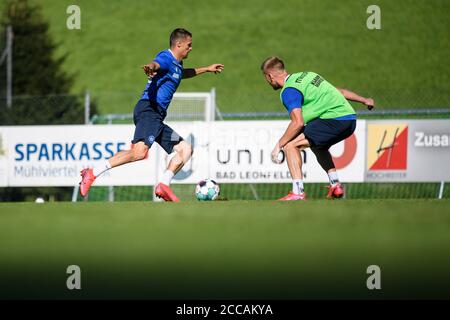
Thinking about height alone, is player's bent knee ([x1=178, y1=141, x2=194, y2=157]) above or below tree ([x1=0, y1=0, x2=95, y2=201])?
below

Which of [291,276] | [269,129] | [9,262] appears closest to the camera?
[291,276]

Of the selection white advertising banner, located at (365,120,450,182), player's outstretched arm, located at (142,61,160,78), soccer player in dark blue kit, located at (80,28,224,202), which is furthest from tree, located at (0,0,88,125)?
player's outstretched arm, located at (142,61,160,78)

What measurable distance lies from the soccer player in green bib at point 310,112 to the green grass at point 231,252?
132cm

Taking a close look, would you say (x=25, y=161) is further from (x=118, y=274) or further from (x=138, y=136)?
(x=118, y=274)

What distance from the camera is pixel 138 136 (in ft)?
32.1

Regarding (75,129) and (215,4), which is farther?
(215,4)

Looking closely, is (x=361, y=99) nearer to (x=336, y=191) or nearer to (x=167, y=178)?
(x=336, y=191)

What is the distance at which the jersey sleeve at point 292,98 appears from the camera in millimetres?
9609

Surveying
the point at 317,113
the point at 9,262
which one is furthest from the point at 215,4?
the point at 9,262

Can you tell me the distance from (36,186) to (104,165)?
608 centimetres

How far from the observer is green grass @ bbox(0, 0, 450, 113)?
115ft

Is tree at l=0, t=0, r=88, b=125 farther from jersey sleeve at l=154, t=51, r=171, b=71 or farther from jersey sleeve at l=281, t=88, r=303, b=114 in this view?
jersey sleeve at l=281, t=88, r=303, b=114

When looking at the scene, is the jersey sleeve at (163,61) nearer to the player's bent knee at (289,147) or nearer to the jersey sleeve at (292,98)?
the jersey sleeve at (292,98)

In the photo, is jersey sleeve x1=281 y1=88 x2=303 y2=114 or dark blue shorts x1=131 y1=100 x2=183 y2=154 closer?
jersey sleeve x1=281 y1=88 x2=303 y2=114
